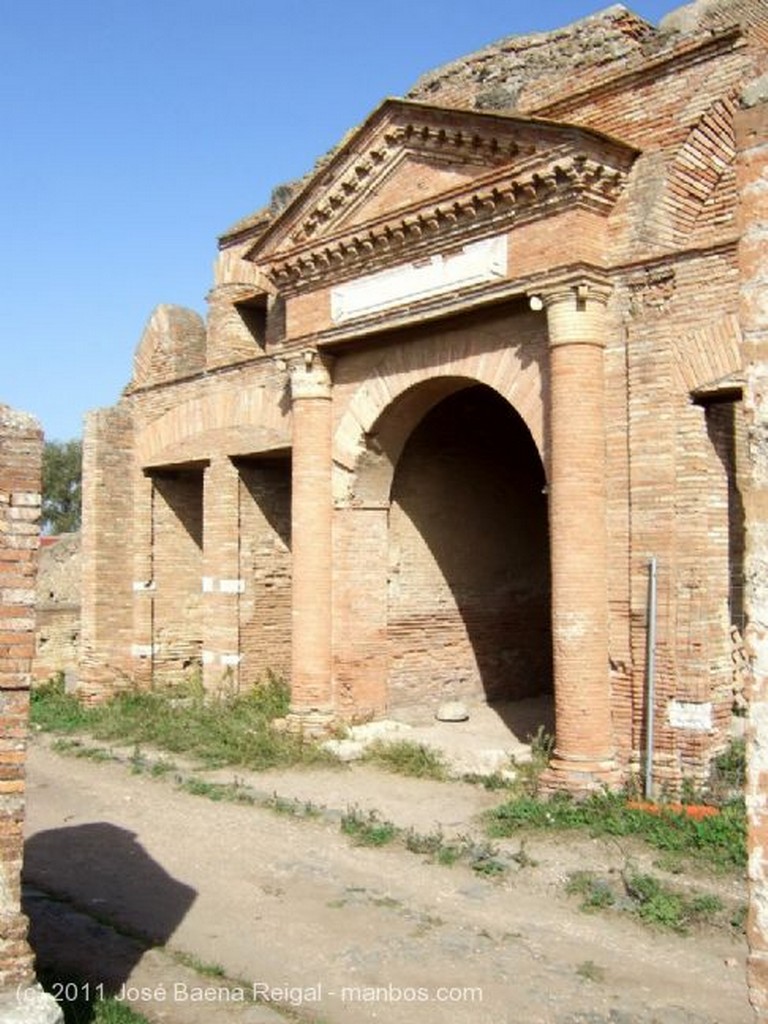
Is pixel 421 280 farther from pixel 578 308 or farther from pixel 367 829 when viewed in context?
pixel 367 829

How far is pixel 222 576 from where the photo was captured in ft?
47.1

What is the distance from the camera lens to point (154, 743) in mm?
12797

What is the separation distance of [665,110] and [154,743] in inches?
370

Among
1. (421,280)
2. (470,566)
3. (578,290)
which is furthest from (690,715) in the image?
(421,280)

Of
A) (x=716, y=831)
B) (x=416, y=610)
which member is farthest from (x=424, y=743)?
(x=716, y=831)

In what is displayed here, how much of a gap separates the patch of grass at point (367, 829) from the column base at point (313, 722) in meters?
2.86

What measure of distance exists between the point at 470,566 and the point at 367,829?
5.74 metres

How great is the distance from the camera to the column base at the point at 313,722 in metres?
11.9

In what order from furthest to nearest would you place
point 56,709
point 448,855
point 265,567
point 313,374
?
point 56,709, point 265,567, point 313,374, point 448,855

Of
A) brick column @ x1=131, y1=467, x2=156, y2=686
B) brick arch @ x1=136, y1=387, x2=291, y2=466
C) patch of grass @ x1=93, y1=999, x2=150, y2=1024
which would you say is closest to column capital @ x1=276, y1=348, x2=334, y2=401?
brick arch @ x1=136, y1=387, x2=291, y2=466

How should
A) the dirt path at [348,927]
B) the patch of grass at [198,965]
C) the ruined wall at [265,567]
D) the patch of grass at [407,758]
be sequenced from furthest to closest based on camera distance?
1. the ruined wall at [265,567]
2. the patch of grass at [407,758]
3. the patch of grass at [198,965]
4. the dirt path at [348,927]

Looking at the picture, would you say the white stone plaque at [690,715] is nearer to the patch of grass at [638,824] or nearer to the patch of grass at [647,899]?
the patch of grass at [638,824]

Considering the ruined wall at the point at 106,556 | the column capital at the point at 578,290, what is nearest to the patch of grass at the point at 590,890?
the column capital at the point at 578,290

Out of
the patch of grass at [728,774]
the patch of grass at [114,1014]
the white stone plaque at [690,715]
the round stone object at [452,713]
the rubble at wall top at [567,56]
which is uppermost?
the rubble at wall top at [567,56]
